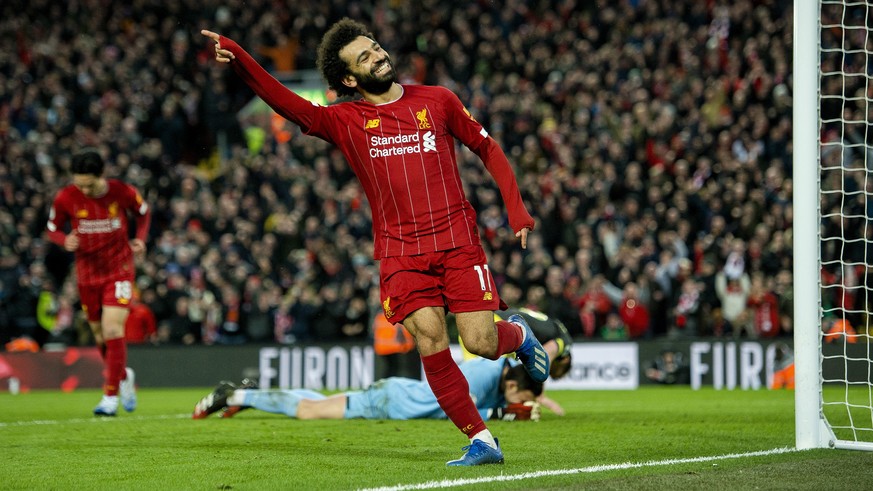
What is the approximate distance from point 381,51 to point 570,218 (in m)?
13.6

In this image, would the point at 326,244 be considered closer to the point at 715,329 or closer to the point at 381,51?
the point at 715,329

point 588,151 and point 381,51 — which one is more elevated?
point 588,151

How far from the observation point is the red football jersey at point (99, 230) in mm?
11125

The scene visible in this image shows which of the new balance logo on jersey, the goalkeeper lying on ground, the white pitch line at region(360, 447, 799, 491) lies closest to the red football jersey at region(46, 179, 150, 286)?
the goalkeeper lying on ground

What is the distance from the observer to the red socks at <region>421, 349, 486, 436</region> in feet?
20.8

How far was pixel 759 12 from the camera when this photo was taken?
2209cm

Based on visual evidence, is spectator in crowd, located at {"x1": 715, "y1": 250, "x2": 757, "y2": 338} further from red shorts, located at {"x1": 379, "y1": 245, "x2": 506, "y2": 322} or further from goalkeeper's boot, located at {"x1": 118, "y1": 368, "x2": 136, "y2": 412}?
red shorts, located at {"x1": 379, "y1": 245, "x2": 506, "y2": 322}

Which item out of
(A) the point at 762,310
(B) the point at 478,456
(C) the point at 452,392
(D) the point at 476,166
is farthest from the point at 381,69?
(D) the point at 476,166

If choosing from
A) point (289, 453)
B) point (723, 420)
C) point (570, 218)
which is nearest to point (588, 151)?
point (570, 218)

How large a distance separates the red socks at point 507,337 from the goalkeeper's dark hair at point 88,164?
17.6 ft

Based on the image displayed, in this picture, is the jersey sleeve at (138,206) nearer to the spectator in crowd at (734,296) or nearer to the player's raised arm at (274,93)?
the player's raised arm at (274,93)

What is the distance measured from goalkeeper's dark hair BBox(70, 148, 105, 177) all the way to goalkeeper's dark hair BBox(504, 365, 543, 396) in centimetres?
423

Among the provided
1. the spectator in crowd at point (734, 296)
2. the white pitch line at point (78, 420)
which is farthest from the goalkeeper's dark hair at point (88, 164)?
the spectator in crowd at point (734, 296)

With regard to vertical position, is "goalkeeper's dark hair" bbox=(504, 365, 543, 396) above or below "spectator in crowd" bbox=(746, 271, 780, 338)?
below
